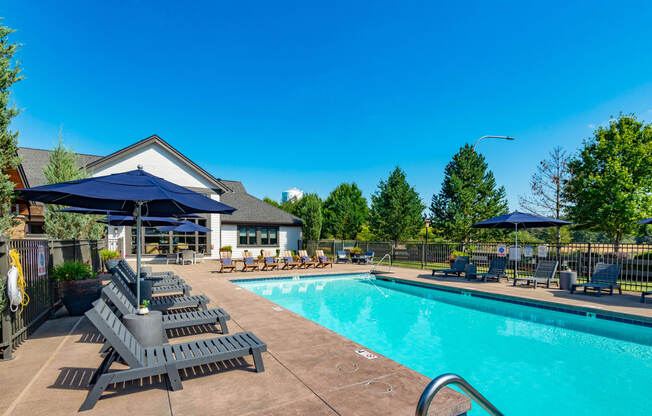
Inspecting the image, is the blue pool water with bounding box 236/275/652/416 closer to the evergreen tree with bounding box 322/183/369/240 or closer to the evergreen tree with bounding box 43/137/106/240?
the evergreen tree with bounding box 43/137/106/240

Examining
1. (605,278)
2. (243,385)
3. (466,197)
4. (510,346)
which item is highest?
(466,197)

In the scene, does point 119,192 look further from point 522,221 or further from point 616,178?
point 616,178

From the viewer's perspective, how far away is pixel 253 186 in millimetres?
65125

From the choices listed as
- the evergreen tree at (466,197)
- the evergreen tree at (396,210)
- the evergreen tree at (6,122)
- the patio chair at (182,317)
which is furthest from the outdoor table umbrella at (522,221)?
the evergreen tree at (396,210)

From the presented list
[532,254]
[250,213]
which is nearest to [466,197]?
[532,254]

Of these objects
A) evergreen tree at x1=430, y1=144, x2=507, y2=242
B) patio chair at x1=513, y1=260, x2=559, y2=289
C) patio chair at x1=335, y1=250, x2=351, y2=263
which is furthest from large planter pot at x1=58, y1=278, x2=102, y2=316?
evergreen tree at x1=430, y1=144, x2=507, y2=242

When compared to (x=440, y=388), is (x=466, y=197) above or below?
above

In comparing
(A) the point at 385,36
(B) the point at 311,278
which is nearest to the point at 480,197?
(A) the point at 385,36

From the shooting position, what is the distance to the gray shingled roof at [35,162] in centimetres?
1870

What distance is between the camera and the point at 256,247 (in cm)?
2514

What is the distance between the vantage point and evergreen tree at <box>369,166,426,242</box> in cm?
2883

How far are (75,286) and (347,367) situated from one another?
19.7 ft

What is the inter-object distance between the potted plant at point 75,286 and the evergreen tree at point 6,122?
50.4 inches

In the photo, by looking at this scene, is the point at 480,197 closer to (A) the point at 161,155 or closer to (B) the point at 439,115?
(B) the point at 439,115
